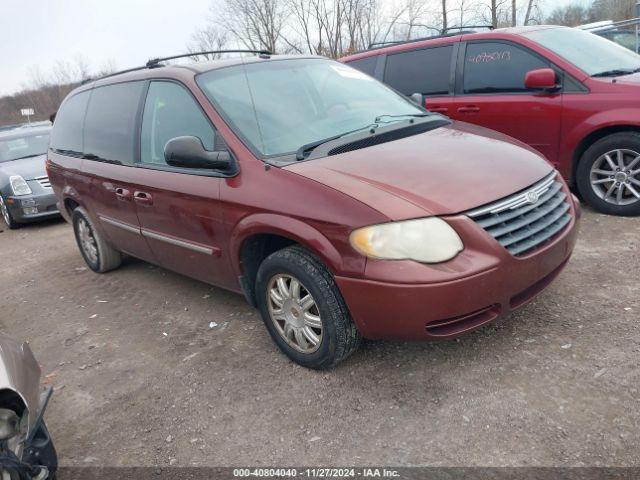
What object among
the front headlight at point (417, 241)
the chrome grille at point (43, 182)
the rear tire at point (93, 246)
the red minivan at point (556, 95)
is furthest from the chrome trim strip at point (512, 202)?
the chrome grille at point (43, 182)

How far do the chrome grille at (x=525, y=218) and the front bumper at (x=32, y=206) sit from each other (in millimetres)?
7345

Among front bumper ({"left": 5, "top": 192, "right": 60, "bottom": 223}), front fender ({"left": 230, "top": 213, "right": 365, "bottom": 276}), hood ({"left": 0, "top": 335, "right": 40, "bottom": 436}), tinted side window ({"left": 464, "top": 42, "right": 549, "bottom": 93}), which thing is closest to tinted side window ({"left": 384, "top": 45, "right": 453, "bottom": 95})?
tinted side window ({"left": 464, "top": 42, "right": 549, "bottom": 93})

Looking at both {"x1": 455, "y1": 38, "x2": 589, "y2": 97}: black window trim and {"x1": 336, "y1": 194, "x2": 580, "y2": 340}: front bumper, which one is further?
{"x1": 455, "y1": 38, "x2": 589, "y2": 97}: black window trim

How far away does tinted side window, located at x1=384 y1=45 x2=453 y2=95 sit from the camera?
5.95 metres

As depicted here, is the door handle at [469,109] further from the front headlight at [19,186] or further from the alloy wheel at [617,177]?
the front headlight at [19,186]

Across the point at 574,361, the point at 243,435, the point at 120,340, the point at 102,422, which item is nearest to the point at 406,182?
the point at 574,361

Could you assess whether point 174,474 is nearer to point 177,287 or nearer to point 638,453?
point 638,453

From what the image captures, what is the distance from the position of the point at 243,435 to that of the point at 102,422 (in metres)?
0.88

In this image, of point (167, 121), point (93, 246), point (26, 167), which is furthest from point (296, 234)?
point (26, 167)

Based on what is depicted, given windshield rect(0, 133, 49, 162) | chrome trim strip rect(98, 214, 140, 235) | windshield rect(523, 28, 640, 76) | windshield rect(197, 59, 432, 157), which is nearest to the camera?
windshield rect(197, 59, 432, 157)

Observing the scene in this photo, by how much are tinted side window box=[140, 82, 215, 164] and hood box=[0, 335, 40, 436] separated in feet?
5.13

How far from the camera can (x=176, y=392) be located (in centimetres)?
315

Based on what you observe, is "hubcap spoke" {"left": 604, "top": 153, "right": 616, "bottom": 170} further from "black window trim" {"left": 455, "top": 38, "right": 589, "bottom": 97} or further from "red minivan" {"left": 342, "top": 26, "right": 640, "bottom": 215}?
"black window trim" {"left": 455, "top": 38, "right": 589, "bottom": 97}

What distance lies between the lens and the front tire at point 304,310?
2811 mm
